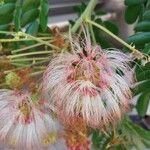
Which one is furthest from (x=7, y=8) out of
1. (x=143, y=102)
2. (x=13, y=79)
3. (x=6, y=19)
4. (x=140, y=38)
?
(x=143, y=102)

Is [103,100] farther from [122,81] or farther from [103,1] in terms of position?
[103,1]

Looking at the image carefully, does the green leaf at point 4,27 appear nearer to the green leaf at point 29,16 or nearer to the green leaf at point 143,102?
the green leaf at point 29,16

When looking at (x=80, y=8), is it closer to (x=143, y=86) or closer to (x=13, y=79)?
(x=143, y=86)

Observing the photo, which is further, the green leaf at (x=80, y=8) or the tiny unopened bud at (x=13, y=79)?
the green leaf at (x=80, y=8)

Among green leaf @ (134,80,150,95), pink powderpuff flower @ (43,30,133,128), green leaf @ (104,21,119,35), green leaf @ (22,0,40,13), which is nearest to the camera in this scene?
pink powderpuff flower @ (43,30,133,128)

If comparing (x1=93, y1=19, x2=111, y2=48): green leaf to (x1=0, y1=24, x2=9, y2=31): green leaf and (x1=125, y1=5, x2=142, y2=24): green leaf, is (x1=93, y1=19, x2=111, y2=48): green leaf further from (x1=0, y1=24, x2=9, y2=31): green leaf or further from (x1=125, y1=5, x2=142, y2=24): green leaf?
(x1=0, y1=24, x2=9, y2=31): green leaf

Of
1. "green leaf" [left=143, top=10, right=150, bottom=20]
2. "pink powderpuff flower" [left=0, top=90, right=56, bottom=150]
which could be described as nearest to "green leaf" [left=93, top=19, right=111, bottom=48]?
"green leaf" [left=143, top=10, right=150, bottom=20]

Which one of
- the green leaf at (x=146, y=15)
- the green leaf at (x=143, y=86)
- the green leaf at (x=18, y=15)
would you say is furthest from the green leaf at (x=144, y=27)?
the green leaf at (x=18, y=15)

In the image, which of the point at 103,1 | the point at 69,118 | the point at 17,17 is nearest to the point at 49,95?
the point at 69,118
